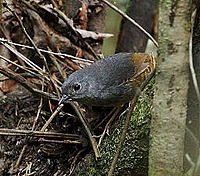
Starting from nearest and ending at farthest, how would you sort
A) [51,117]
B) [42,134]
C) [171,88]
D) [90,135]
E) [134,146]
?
[171,88] < [134,146] < [90,135] < [42,134] < [51,117]

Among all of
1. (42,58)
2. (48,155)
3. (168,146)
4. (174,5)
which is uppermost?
(174,5)

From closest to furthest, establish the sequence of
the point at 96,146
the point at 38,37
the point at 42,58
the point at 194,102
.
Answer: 1. the point at 194,102
2. the point at 96,146
3. the point at 42,58
4. the point at 38,37

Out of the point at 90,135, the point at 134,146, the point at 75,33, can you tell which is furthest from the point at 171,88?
the point at 75,33

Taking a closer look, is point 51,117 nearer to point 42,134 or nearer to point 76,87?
point 42,134

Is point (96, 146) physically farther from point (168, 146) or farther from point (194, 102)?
point (168, 146)

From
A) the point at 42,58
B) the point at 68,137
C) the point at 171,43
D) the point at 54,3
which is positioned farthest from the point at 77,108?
the point at 171,43

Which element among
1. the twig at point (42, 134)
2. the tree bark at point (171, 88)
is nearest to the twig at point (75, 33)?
the twig at point (42, 134)

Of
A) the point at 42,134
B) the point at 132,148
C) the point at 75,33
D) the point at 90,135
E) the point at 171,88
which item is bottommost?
the point at 42,134
